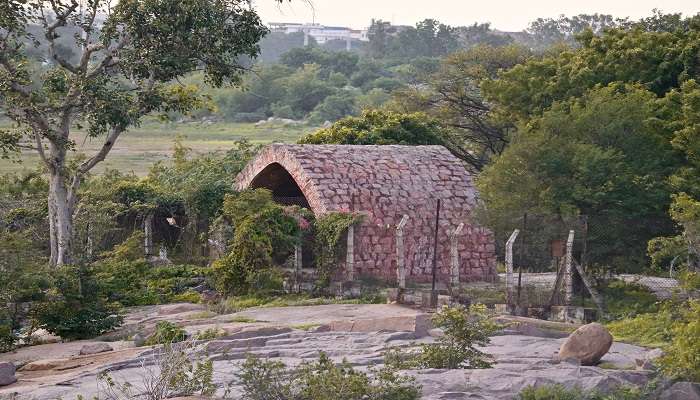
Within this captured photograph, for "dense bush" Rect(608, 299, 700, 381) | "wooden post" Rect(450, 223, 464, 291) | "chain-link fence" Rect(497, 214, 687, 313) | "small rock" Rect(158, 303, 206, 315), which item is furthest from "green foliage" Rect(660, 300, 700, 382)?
"small rock" Rect(158, 303, 206, 315)

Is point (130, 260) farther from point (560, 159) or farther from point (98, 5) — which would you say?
point (560, 159)

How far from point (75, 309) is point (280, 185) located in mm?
8782

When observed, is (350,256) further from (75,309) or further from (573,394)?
(573,394)

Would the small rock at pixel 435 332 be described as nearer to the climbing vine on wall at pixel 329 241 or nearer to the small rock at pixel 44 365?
the small rock at pixel 44 365

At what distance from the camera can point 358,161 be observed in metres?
23.4

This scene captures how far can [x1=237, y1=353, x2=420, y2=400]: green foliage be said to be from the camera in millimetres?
11492

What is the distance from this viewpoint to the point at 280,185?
26734 mm

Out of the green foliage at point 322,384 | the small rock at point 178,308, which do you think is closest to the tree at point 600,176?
the small rock at point 178,308

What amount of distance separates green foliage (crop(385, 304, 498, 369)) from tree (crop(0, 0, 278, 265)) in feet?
36.9

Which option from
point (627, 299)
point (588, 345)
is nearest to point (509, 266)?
point (627, 299)

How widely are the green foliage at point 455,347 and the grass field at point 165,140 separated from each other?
1717 inches

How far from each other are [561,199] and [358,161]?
475 cm

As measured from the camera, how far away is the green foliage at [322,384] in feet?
37.7

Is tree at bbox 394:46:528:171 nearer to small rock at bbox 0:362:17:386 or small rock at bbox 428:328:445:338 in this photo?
small rock at bbox 428:328:445:338
